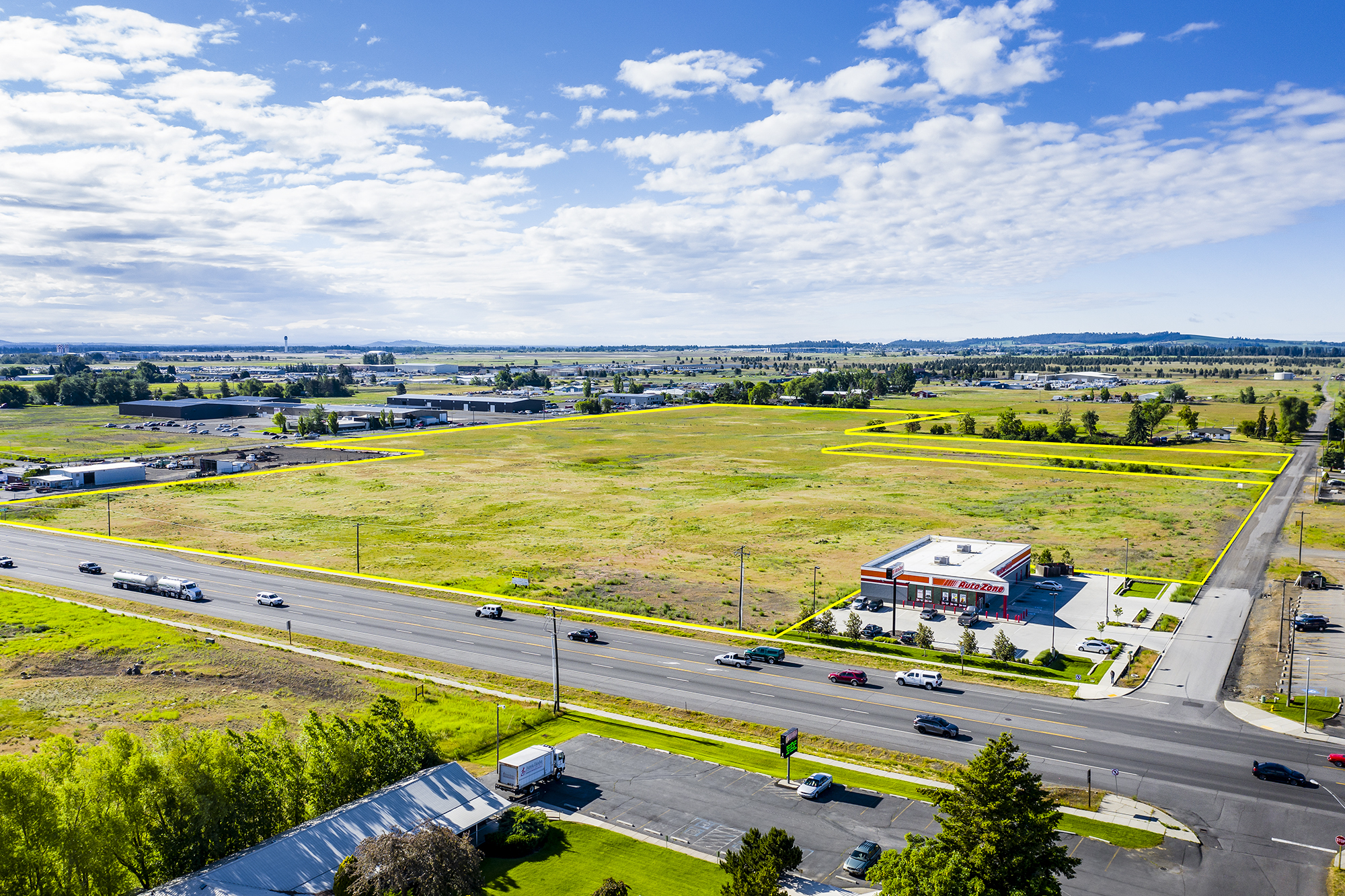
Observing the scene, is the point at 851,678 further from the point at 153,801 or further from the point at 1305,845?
the point at 153,801

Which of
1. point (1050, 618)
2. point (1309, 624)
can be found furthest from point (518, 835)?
point (1309, 624)

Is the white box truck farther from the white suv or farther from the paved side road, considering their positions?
the white suv

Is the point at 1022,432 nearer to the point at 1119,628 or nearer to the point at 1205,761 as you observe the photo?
the point at 1119,628

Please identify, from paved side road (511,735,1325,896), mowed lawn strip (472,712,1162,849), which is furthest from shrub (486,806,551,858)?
mowed lawn strip (472,712,1162,849)

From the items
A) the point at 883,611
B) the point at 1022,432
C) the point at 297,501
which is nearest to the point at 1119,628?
the point at 883,611

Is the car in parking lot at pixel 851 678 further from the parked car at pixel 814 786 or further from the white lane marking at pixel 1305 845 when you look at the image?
the white lane marking at pixel 1305 845

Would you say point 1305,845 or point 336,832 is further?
point 1305,845
